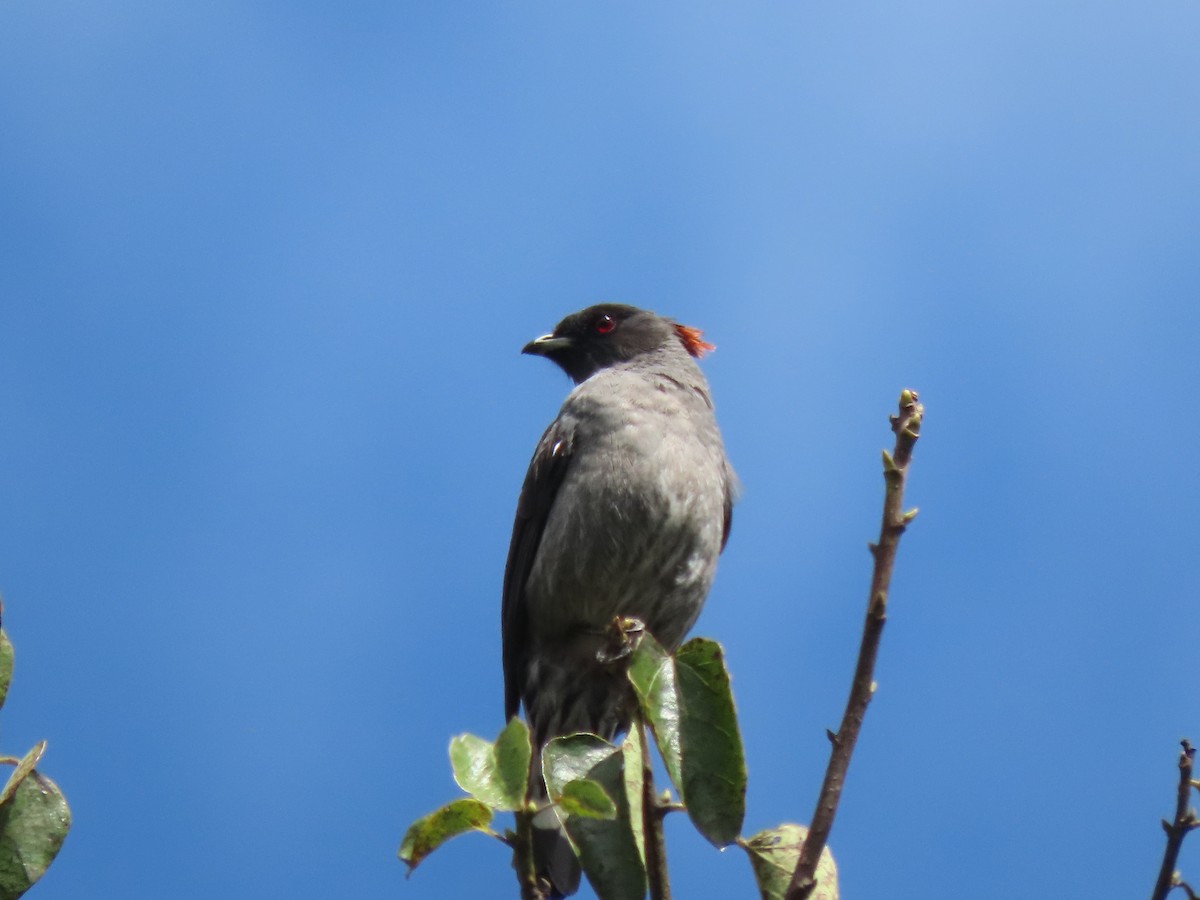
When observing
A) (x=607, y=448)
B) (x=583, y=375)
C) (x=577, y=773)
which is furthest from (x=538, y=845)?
(x=583, y=375)

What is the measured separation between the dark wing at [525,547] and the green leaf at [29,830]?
380 centimetres

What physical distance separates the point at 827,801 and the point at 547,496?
3966 mm

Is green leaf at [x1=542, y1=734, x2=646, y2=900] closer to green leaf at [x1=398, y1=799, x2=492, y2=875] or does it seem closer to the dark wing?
green leaf at [x1=398, y1=799, x2=492, y2=875]

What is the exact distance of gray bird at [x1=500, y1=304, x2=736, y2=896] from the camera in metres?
5.37

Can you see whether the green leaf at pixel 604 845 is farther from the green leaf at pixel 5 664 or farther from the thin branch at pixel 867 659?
the green leaf at pixel 5 664

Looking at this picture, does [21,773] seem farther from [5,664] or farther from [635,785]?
[635,785]

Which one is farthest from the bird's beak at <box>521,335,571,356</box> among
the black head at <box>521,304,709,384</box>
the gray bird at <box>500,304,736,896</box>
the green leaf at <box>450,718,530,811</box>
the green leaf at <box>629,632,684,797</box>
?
the green leaf at <box>450,718,530,811</box>

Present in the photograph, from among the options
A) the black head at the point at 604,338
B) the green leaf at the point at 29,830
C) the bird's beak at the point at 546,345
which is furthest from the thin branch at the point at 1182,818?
the bird's beak at the point at 546,345

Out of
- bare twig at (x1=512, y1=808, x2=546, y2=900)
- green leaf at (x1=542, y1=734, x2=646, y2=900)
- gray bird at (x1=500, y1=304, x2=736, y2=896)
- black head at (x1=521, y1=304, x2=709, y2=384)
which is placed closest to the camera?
bare twig at (x1=512, y1=808, x2=546, y2=900)

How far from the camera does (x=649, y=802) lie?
227 centimetres

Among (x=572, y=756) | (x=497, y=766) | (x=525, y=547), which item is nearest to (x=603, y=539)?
(x=525, y=547)

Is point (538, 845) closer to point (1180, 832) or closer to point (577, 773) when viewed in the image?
point (577, 773)

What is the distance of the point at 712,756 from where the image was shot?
7.67 ft

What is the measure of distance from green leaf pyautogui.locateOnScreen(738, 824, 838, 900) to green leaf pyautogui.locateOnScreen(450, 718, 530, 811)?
666 mm
